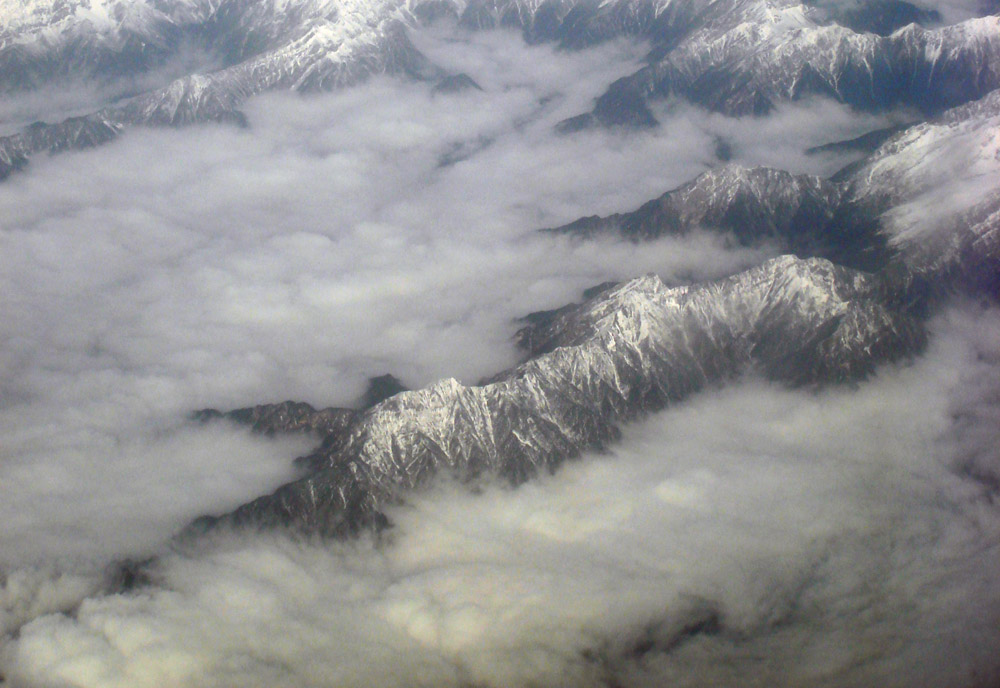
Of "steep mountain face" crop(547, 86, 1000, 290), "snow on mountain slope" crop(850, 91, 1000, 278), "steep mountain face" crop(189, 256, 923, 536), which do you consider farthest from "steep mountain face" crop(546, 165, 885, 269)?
"steep mountain face" crop(189, 256, 923, 536)

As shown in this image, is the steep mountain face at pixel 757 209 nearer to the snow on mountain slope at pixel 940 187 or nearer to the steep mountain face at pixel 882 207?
the steep mountain face at pixel 882 207

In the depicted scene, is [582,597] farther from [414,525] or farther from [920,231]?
[920,231]

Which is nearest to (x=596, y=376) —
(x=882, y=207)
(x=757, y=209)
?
(x=757, y=209)

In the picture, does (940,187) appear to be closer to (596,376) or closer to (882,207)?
(882,207)

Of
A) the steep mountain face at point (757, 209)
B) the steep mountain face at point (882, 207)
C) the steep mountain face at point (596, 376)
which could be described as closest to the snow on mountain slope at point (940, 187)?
the steep mountain face at point (882, 207)

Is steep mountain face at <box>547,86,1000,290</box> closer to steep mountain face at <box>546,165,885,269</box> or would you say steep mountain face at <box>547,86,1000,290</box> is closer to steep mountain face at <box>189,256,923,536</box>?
steep mountain face at <box>546,165,885,269</box>

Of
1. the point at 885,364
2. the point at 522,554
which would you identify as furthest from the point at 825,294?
the point at 522,554
